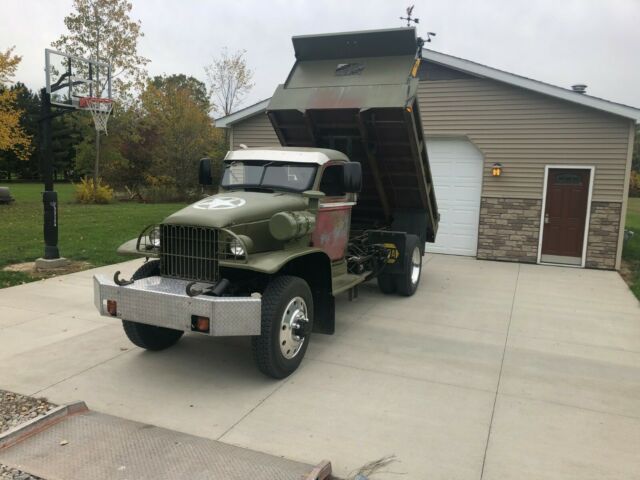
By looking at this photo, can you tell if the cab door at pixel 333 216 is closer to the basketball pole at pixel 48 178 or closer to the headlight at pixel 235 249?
the headlight at pixel 235 249

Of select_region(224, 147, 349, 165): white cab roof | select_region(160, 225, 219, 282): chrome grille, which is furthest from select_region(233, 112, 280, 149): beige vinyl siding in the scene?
select_region(160, 225, 219, 282): chrome grille

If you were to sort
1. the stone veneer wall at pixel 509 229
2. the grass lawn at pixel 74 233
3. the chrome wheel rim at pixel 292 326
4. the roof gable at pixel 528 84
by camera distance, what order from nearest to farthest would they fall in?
the chrome wheel rim at pixel 292 326 < the grass lawn at pixel 74 233 < the roof gable at pixel 528 84 < the stone veneer wall at pixel 509 229

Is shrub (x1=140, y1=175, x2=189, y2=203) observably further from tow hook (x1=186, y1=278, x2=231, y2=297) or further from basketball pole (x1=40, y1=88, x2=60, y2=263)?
tow hook (x1=186, y1=278, x2=231, y2=297)

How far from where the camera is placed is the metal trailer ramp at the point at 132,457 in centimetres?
307

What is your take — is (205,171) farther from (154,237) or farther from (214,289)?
(214,289)

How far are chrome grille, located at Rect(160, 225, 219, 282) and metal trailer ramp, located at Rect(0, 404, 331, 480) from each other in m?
1.34

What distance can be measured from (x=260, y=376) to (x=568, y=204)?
8.72 meters

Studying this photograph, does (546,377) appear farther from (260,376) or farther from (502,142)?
(502,142)

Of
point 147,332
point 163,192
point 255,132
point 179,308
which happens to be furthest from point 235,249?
point 163,192

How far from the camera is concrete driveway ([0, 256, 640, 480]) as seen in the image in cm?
346

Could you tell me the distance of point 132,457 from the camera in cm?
324

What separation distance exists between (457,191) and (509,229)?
4.69 feet

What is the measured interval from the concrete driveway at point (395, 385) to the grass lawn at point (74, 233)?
2680 millimetres

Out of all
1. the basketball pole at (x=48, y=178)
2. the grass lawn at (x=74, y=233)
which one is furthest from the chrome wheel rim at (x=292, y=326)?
the basketball pole at (x=48, y=178)
